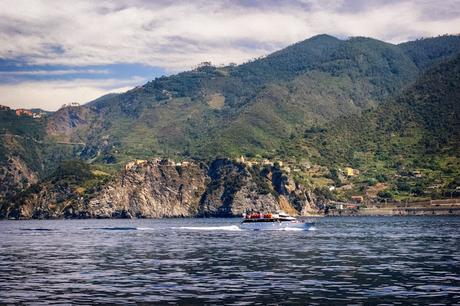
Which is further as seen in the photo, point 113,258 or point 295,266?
point 113,258

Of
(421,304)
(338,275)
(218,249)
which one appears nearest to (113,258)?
(218,249)

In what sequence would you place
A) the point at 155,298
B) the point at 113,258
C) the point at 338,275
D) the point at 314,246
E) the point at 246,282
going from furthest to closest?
1. the point at 314,246
2. the point at 113,258
3. the point at 338,275
4. the point at 246,282
5. the point at 155,298

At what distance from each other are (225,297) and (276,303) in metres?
5.40

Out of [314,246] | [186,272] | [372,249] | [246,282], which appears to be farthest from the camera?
[314,246]

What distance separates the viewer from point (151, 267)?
83312mm

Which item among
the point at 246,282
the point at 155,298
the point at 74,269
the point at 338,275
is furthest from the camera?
the point at 74,269

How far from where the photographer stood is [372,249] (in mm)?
111250

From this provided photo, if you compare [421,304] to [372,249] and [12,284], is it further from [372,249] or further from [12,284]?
[372,249]

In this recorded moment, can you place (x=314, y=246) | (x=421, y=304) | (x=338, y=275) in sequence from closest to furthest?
1. (x=421, y=304)
2. (x=338, y=275)
3. (x=314, y=246)

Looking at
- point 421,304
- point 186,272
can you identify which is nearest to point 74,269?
point 186,272

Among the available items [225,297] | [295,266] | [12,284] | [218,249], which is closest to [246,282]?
[225,297]

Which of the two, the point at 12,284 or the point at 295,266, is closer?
the point at 12,284

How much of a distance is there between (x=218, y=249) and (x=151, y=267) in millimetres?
33447

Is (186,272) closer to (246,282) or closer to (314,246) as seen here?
(246,282)
